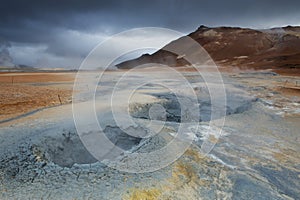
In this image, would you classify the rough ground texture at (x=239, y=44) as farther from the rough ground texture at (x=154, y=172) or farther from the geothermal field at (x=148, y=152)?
the rough ground texture at (x=154, y=172)

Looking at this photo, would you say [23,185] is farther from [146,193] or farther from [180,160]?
[180,160]

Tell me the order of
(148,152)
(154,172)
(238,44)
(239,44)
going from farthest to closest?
1. (238,44)
2. (239,44)
3. (148,152)
4. (154,172)

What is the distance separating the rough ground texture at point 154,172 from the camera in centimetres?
309

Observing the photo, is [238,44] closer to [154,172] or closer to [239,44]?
[239,44]

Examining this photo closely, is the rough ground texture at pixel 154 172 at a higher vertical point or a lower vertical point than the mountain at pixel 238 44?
lower

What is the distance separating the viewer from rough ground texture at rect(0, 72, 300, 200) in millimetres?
3094

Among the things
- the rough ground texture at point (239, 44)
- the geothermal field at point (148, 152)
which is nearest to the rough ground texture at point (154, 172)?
the geothermal field at point (148, 152)

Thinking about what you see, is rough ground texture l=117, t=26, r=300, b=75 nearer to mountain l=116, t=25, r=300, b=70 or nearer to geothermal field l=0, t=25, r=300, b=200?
mountain l=116, t=25, r=300, b=70

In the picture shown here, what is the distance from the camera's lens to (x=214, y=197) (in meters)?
3.16

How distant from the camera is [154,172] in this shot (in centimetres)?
353

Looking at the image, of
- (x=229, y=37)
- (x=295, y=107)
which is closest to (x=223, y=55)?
(x=229, y=37)

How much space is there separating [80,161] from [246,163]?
3.24 metres

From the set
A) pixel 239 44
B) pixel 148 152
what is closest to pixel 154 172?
pixel 148 152

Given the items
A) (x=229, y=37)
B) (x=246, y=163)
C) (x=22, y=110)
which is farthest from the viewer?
(x=229, y=37)
